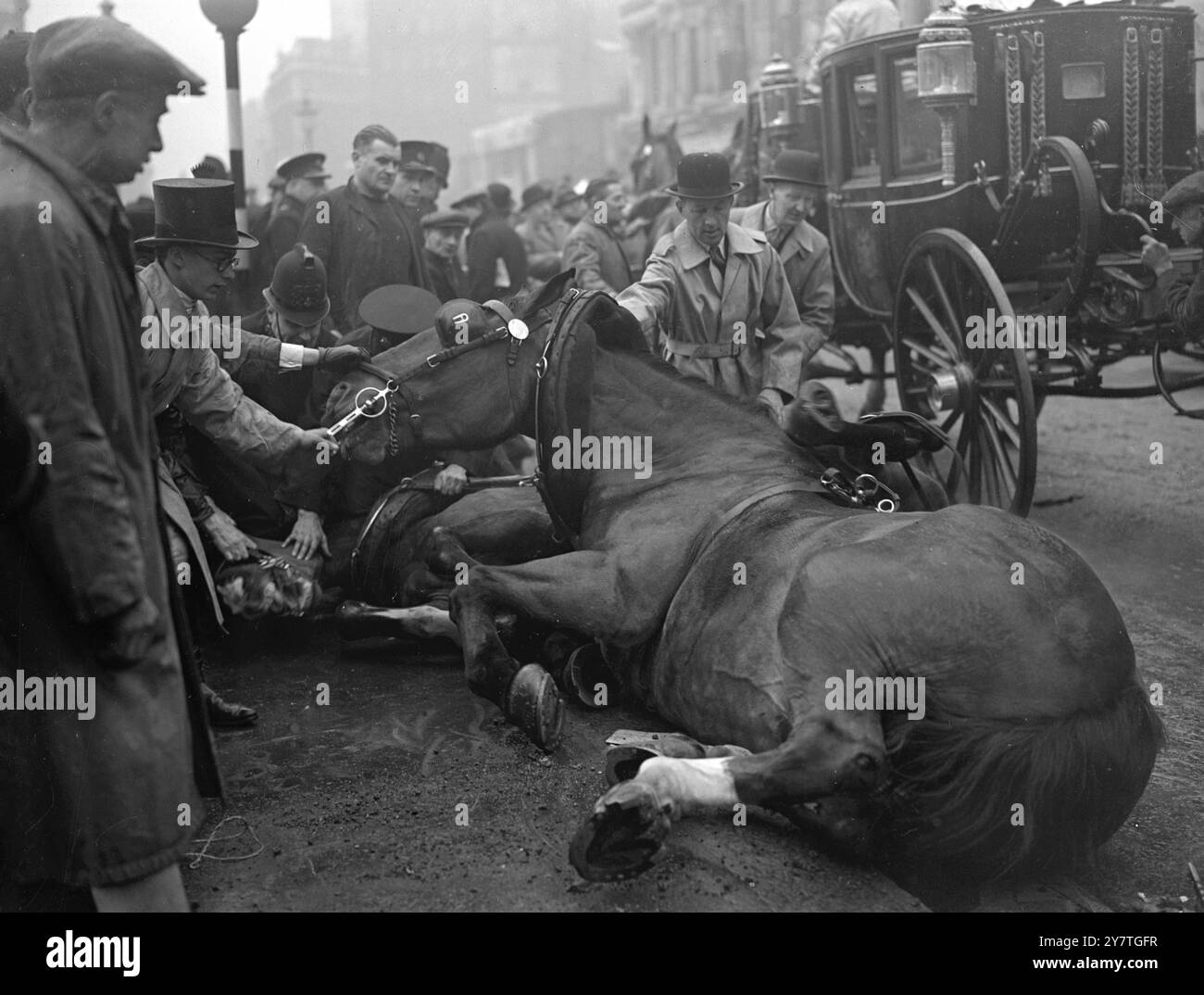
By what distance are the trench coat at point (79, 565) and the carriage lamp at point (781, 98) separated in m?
7.89

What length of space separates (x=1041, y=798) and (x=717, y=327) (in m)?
3.04

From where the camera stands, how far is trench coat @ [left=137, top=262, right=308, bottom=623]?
13.5 feet

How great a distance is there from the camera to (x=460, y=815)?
136 inches

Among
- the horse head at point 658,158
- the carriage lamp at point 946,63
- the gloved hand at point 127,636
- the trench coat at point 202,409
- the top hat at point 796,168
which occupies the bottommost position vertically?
the gloved hand at point 127,636

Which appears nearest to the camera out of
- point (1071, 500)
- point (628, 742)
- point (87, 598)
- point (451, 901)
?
point (87, 598)

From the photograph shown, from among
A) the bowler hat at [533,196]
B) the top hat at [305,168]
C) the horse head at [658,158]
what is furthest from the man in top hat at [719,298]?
the bowler hat at [533,196]

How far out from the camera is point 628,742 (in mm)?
3562

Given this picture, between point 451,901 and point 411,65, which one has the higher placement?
point 411,65

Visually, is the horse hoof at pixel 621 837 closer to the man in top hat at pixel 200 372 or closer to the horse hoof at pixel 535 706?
the horse hoof at pixel 535 706

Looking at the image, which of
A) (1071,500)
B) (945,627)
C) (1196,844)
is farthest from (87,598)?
(1071,500)

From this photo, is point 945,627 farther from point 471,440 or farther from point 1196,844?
point 471,440

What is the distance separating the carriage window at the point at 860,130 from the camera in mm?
8109

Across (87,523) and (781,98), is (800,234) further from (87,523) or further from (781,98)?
(87,523)
